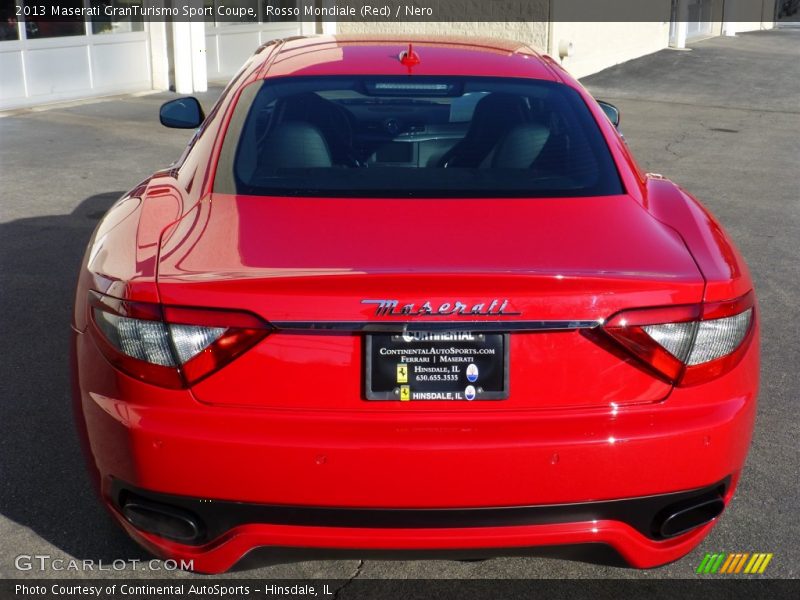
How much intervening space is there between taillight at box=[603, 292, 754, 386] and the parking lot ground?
0.87 metres

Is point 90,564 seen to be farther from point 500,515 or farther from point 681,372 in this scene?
point 681,372

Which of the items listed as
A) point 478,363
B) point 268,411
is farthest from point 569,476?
point 268,411

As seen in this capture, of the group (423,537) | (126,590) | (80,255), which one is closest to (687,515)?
(423,537)

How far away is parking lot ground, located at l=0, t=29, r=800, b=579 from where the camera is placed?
10.9ft

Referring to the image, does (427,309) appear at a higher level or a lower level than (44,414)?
higher

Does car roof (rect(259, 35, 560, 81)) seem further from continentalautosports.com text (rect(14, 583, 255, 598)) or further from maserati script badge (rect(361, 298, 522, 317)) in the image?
continentalautosports.com text (rect(14, 583, 255, 598))

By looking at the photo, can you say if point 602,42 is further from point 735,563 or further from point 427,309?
point 427,309

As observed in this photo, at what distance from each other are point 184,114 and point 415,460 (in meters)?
2.78

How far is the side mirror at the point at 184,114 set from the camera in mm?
4773

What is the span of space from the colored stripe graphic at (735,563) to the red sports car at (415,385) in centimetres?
50

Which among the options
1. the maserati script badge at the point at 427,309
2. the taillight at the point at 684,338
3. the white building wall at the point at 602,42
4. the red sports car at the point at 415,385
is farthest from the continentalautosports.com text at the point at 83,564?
the white building wall at the point at 602,42

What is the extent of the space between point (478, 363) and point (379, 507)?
425 mm

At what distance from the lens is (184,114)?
4.78 metres

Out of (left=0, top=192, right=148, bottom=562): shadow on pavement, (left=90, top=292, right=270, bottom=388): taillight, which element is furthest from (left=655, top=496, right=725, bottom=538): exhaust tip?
(left=0, top=192, right=148, bottom=562): shadow on pavement
